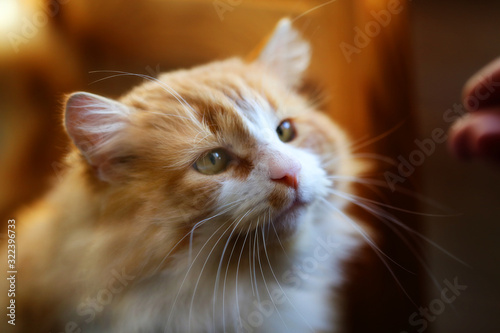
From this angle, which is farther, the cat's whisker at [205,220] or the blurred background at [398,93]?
the blurred background at [398,93]

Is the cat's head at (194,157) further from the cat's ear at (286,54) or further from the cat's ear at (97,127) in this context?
the cat's ear at (286,54)

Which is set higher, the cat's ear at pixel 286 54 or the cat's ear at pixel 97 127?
the cat's ear at pixel 286 54

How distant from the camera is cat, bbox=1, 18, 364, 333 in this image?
0.74 metres

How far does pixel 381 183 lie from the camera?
0.93m

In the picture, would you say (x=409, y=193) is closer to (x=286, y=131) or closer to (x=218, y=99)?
(x=286, y=131)

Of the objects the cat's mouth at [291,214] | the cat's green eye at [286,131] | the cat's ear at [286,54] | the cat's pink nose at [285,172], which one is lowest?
the cat's mouth at [291,214]

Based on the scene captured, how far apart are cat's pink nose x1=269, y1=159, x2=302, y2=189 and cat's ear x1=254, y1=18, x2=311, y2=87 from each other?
0.26 m

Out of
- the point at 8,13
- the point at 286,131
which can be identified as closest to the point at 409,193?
the point at 286,131

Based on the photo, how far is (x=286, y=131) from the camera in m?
0.85

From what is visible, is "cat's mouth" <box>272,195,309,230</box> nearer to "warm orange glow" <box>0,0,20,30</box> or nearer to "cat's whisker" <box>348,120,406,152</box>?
"cat's whisker" <box>348,120,406,152</box>

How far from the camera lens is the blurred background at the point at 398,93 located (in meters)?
A: 0.85

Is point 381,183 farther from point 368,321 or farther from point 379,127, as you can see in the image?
point 368,321

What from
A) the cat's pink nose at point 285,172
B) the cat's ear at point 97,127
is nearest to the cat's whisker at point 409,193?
the cat's pink nose at point 285,172

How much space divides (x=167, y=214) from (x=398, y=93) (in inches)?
22.9
